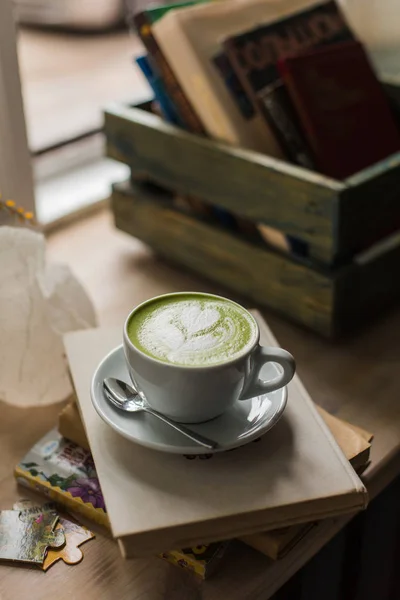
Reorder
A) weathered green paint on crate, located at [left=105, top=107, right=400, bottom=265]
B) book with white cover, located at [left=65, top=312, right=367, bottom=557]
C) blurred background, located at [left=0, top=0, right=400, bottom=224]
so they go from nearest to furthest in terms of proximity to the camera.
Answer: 1. book with white cover, located at [left=65, top=312, right=367, bottom=557]
2. weathered green paint on crate, located at [left=105, top=107, right=400, bottom=265]
3. blurred background, located at [left=0, top=0, right=400, bottom=224]

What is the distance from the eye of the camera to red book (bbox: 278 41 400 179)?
89 cm

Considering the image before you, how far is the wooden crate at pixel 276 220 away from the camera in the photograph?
0.84 m

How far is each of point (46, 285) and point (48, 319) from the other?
35 mm

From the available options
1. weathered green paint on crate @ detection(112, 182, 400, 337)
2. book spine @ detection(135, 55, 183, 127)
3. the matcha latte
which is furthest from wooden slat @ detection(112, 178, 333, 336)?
the matcha latte

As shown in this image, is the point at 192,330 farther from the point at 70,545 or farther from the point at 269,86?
the point at 269,86

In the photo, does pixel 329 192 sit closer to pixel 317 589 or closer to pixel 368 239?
pixel 368 239

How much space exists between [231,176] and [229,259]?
0.10m

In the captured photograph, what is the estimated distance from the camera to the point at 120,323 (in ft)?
2.99

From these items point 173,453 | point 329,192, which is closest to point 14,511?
point 173,453

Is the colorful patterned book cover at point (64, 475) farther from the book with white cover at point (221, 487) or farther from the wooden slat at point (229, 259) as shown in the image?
the wooden slat at point (229, 259)

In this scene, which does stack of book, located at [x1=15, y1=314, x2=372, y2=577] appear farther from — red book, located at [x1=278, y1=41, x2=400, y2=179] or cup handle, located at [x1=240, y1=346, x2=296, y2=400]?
red book, located at [x1=278, y1=41, x2=400, y2=179]

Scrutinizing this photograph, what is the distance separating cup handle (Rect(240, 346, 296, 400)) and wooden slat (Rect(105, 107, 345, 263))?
0.25m

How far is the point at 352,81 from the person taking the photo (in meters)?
0.94

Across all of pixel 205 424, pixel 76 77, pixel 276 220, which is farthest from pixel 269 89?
pixel 76 77
